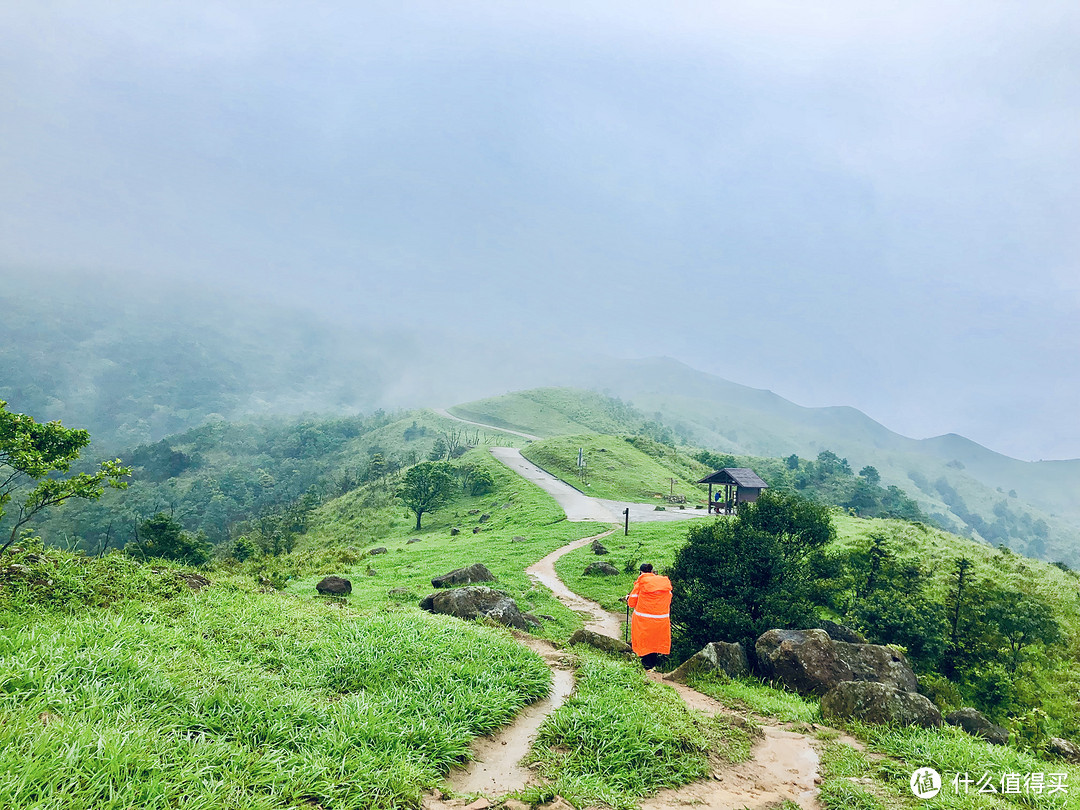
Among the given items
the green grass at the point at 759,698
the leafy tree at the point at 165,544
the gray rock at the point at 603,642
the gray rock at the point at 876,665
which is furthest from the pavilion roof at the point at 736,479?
the leafy tree at the point at 165,544

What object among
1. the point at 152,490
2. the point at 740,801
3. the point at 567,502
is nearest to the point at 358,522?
the point at 567,502

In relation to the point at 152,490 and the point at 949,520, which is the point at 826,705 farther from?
the point at 949,520

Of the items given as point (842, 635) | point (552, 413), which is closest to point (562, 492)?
point (842, 635)

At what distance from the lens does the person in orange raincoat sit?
11.3 meters

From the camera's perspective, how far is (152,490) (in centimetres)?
8925

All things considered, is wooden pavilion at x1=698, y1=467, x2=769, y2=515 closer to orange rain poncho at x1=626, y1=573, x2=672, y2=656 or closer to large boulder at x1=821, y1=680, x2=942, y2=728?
orange rain poncho at x1=626, y1=573, x2=672, y2=656

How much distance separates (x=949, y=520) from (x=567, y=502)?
166624 mm

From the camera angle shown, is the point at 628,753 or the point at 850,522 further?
the point at 850,522

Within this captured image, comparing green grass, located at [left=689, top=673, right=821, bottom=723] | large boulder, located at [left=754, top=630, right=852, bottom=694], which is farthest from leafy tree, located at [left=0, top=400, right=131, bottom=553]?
large boulder, located at [left=754, top=630, right=852, bottom=694]

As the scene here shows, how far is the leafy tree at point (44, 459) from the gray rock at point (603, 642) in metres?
11.4

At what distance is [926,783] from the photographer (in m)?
6.87

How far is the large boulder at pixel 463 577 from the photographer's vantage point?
21.2 m

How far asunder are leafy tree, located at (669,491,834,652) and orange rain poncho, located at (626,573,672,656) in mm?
4907

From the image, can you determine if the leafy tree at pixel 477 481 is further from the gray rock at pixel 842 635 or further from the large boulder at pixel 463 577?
the gray rock at pixel 842 635
